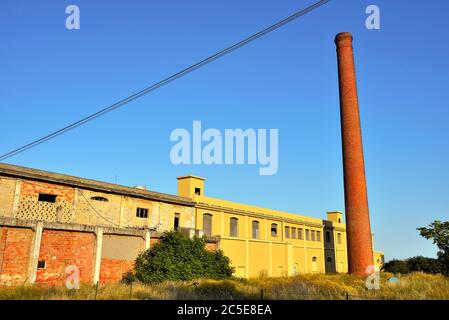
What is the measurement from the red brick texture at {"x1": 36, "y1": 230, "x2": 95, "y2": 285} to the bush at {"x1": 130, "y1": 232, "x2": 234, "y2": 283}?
2.63 metres

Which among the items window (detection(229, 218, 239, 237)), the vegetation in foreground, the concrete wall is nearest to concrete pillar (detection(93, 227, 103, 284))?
the concrete wall

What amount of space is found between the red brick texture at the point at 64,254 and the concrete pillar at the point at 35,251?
9.6 inches

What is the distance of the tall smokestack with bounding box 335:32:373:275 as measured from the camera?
76.0 feet

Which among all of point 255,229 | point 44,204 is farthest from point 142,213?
point 255,229

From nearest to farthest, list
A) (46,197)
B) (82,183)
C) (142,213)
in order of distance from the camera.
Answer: (46,197), (82,183), (142,213)

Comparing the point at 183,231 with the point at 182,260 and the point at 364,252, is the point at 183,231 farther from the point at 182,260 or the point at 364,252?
the point at 364,252

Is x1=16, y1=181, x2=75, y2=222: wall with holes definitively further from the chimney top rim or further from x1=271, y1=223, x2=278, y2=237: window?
the chimney top rim

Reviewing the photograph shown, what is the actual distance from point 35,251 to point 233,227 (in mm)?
16830

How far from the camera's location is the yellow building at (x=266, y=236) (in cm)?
2820

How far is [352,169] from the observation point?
24.0 m

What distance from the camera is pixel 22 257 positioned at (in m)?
16.0

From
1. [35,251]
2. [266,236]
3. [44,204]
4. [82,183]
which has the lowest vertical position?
[35,251]

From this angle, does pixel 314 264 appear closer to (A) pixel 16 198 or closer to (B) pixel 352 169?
(B) pixel 352 169
